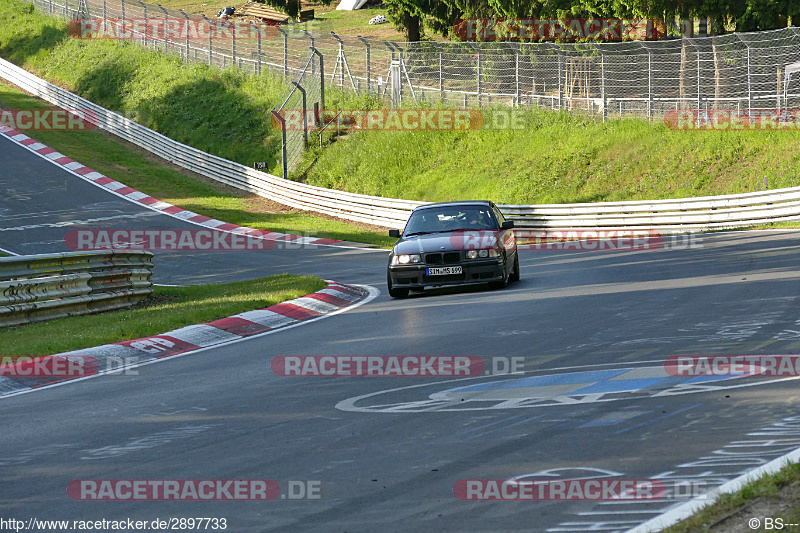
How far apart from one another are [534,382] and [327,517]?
131 inches

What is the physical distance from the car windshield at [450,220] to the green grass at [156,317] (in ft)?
5.95

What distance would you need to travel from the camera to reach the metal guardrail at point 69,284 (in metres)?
12.8

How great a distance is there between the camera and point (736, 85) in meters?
27.2

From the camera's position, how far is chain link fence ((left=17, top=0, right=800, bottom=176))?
2684 cm

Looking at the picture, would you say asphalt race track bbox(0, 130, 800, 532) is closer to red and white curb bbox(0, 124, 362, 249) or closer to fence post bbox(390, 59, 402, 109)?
red and white curb bbox(0, 124, 362, 249)

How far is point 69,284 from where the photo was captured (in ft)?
45.8

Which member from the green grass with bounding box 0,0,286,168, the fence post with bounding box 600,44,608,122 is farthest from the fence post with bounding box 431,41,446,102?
the green grass with bounding box 0,0,286,168

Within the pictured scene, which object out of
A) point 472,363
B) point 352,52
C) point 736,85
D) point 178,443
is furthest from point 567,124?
point 178,443

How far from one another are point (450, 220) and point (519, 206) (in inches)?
480

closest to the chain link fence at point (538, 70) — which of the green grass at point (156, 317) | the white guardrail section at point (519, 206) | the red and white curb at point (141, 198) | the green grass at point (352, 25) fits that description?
the white guardrail section at point (519, 206)

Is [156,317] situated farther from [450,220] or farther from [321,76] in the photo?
[321,76]

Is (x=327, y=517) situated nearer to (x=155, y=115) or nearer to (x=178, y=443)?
(x=178, y=443)

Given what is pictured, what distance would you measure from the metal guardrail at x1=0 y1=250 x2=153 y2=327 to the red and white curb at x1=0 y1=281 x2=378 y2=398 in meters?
2.61

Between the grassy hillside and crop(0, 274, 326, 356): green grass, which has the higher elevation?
the grassy hillside
